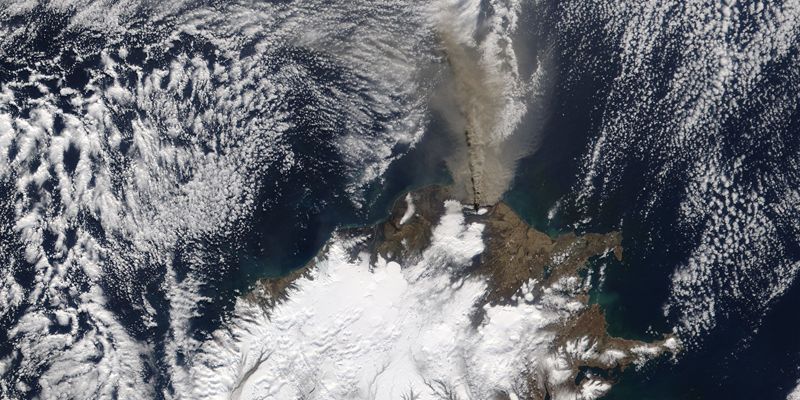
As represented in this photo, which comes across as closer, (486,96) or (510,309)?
(486,96)

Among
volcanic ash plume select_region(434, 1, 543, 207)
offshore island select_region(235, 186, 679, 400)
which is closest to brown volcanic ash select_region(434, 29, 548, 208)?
volcanic ash plume select_region(434, 1, 543, 207)

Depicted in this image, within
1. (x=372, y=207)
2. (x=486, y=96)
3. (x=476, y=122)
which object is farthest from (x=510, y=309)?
(x=486, y=96)

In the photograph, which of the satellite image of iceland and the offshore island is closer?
the satellite image of iceland

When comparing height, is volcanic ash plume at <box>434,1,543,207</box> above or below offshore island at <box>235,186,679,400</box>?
above

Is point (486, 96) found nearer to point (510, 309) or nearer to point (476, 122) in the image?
point (476, 122)

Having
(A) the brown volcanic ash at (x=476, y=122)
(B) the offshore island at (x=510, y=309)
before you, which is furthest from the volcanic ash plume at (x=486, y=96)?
(B) the offshore island at (x=510, y=309)

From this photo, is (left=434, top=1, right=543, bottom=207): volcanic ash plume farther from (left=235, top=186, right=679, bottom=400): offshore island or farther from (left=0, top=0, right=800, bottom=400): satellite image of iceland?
(left=235, top=186, right=679, bottom=400): offshore island

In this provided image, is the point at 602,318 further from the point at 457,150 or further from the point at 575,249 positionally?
the point at 457,150

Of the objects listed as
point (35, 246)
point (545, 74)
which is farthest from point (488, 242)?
point (35, 246)
